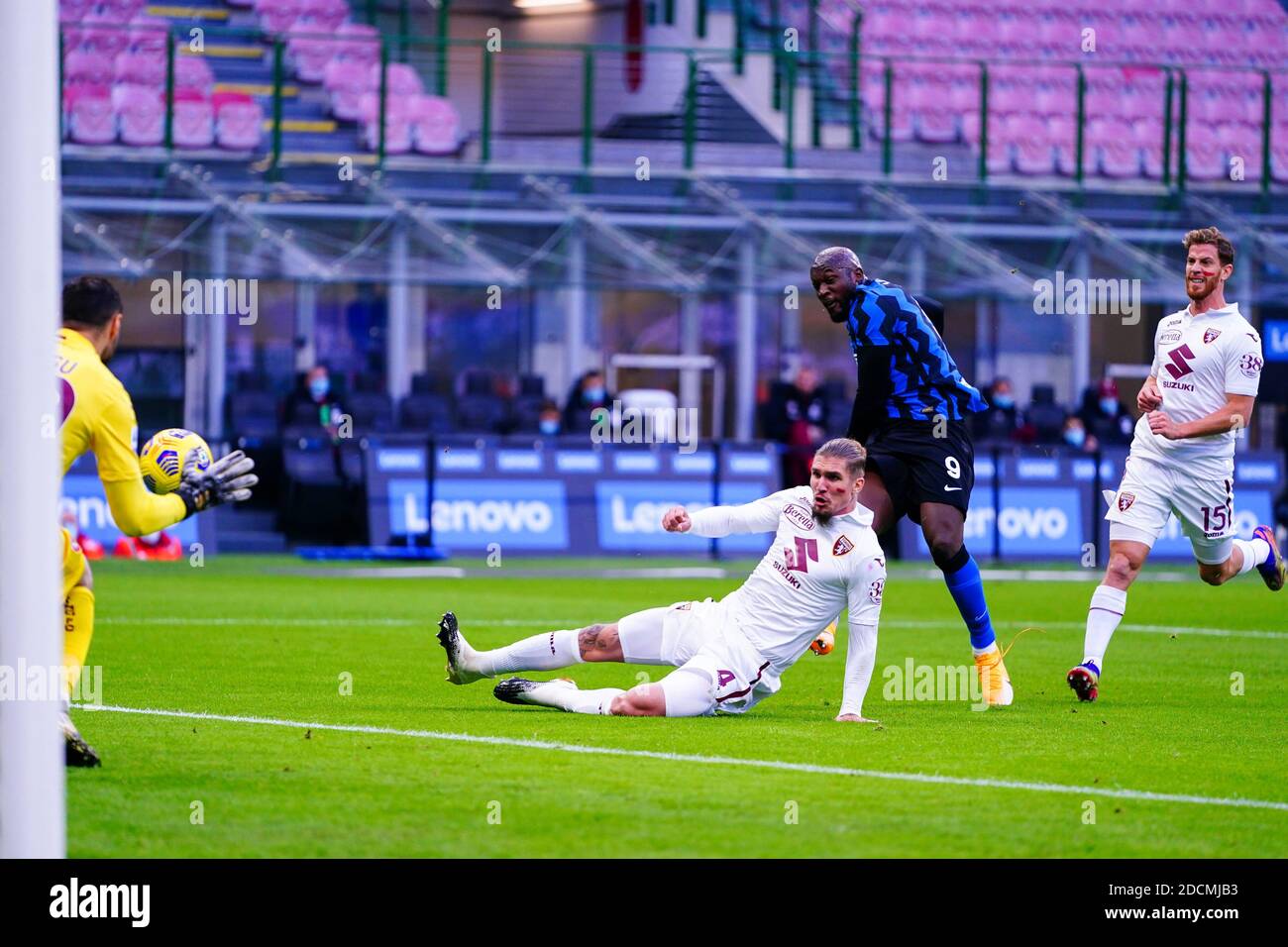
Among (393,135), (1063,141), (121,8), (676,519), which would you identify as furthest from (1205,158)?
(676,519)

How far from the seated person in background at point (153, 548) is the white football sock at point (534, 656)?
12981 millimetres

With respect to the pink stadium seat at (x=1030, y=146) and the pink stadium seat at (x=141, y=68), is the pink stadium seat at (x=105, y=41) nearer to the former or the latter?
the pink stadium seat at (x=141, y=68)

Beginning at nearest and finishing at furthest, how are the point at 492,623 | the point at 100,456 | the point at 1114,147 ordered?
the point at 100,456 → the point at 492,623 → the point at 1114,147

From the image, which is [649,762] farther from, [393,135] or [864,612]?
[393,135]

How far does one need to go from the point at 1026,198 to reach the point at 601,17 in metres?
7.99

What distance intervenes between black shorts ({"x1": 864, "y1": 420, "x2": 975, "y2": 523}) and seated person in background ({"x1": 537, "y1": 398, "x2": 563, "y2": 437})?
49.7 feet

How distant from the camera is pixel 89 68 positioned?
86.1ft

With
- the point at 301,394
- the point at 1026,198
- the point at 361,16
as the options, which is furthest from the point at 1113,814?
the point at 361,16

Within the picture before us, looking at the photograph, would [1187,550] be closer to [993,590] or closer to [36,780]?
[993,590]

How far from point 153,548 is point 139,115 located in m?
6.71

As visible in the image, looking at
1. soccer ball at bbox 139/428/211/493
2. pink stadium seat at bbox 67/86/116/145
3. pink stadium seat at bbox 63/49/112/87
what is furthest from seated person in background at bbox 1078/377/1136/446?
soccer ball at bbox 139/428/211/493

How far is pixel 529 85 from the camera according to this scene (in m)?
28.5

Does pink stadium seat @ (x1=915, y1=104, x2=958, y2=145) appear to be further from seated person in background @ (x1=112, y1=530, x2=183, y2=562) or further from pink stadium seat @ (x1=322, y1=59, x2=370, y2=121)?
seated person in background @ (x1=112, y1=530, x2=183, y2=562)

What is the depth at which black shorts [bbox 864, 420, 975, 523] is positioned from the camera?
9758mm
